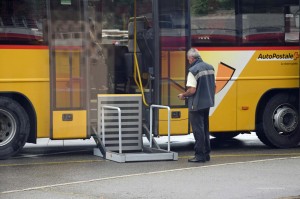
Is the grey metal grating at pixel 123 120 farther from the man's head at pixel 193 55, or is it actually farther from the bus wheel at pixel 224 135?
the bus wheel at pixel 224 135

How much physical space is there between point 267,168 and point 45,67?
3.77m

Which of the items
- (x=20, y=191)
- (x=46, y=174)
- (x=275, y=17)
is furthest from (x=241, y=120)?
(x=20, y=191)

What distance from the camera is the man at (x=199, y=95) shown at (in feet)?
47.5

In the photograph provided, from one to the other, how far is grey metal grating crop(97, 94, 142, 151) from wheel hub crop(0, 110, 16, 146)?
4.33 ft

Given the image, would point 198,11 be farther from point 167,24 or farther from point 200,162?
point 200,162

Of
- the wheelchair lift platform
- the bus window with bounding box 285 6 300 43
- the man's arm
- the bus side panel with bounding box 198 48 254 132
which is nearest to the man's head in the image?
the man's arm

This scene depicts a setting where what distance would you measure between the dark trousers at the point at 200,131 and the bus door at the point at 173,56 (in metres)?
1.07

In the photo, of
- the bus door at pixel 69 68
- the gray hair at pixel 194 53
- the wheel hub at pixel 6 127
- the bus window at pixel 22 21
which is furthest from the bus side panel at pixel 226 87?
the wheel hub at pixel 6 127

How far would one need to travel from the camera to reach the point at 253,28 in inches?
642

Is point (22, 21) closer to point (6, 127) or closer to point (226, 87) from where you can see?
point (6, 127)

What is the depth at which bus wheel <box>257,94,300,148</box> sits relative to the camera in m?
16.5

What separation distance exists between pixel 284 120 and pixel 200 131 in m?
2.56

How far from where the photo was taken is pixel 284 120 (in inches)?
657

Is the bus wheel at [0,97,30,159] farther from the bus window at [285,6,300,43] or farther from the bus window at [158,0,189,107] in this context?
the bus window at [285,6,300,43]
